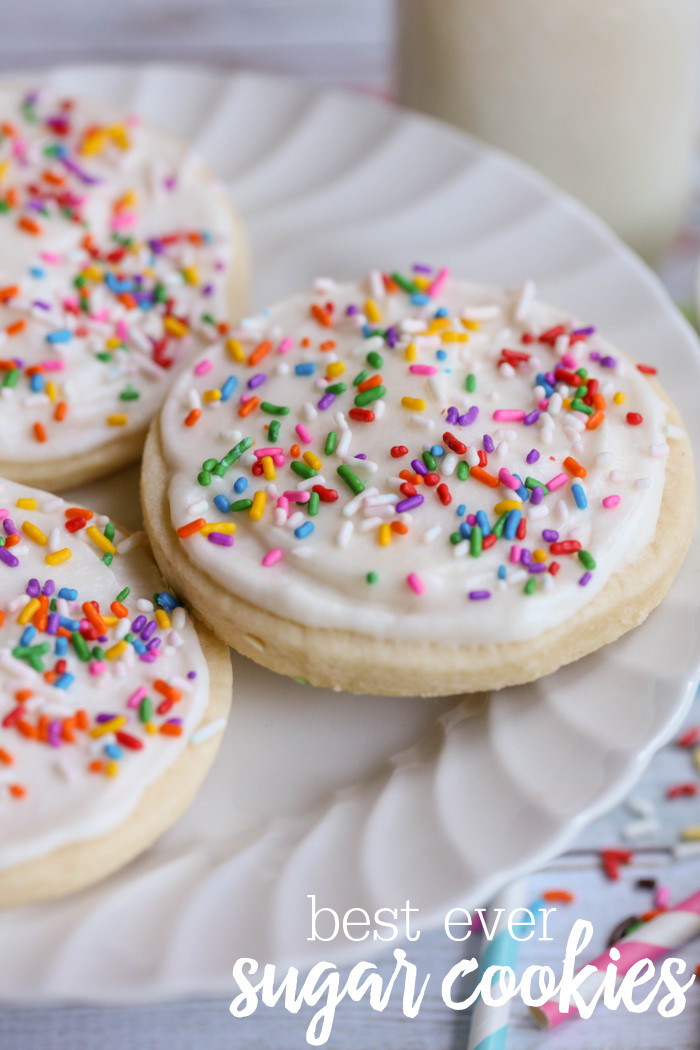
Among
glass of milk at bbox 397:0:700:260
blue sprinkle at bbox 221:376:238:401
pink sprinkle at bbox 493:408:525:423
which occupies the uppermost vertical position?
glass of milk at bbox 397:0:700:260

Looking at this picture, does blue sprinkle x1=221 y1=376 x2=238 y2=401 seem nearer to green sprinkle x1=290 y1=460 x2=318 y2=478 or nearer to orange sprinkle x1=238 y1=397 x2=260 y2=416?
orange sprinkle x1=238 y1=397 x2=260 y2=416

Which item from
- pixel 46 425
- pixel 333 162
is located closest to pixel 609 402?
pixel 46 425

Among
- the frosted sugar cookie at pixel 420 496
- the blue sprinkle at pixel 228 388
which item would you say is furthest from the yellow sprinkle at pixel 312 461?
the blue sprinkle at pixel 228 388

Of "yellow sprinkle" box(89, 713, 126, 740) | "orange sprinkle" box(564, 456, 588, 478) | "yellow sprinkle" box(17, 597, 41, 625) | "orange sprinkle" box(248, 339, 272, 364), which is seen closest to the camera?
"yellow sprinkle" box(89, 713, 126, 740)

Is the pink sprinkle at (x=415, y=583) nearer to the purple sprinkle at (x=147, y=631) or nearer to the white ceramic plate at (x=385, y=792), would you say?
the white ceramic plate at (x=385, y=792)

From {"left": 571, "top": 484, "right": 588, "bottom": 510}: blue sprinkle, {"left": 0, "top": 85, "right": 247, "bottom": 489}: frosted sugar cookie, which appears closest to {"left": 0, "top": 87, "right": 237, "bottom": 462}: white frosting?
{"left": 0, "top": 85, "right": 247, "bottom": 489}: frosted sugar cookie
